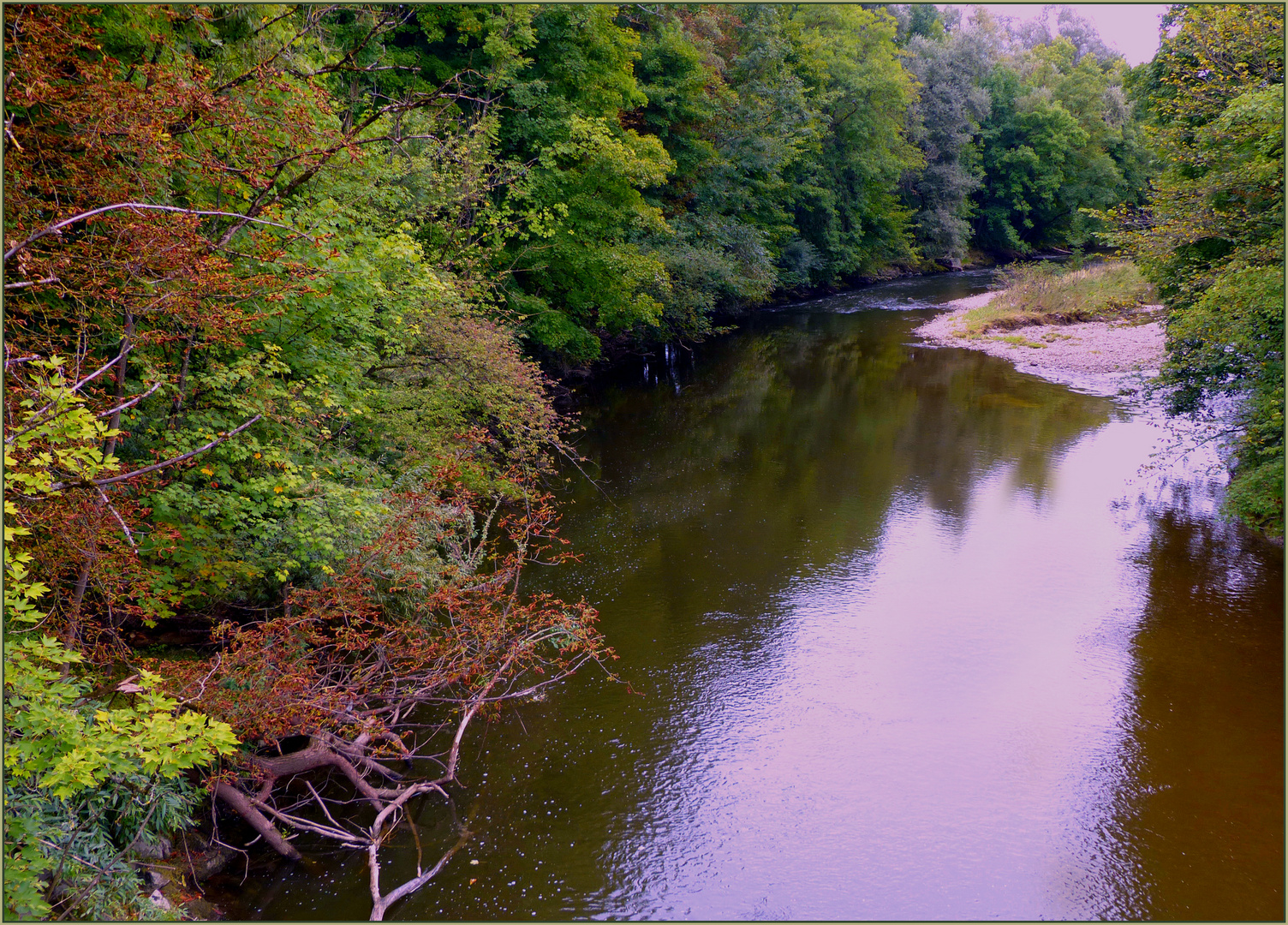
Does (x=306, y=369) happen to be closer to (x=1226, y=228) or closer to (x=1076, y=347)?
(x=1226, y=228)

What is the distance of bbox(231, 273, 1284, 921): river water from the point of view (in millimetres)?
6367

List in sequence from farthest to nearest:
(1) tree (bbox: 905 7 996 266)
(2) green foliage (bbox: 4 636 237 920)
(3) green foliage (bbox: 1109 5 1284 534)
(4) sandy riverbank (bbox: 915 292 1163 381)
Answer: (1) tree (bbox: 905 7 996 266) < (4) sandy riverbank (bbox: 915 292 1163 381) < (3) green foliage (bbox: 1109 5 1284 534) < (2) green foliage (bbox: 4 636 237 920)

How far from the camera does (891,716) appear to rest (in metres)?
8.45

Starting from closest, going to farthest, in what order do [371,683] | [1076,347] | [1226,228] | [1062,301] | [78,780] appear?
1. [78,780]
2. [371,683]
3. [1226,228]
4. [1076,347]
5. [1062,301]

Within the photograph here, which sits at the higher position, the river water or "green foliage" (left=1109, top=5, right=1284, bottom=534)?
"green foliage" (left=1109, top=5, right=1284, bottom=534)

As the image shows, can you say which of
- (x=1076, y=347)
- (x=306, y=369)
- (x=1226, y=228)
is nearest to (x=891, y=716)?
(x=306, y=369)

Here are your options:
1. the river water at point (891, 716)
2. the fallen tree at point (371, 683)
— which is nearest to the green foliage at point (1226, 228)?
the river water at point (891, 716)

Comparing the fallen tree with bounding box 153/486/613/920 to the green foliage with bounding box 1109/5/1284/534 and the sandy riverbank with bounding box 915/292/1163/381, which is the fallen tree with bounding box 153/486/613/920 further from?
the sandy riverbank with bounding box 915/292/1163/381

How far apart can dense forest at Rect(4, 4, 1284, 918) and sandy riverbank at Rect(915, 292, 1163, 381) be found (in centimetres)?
595

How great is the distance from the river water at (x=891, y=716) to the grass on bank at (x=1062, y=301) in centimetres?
1330

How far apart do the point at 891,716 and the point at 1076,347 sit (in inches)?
796

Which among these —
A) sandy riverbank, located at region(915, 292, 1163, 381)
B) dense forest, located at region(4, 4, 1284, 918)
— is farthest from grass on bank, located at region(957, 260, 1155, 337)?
dense forest, located at region(4, 4, 1284, 918)

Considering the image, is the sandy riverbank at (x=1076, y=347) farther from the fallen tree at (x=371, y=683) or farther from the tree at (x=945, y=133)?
the fallen tree at (x=371, y=683)

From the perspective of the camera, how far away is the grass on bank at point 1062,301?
1089 inches
